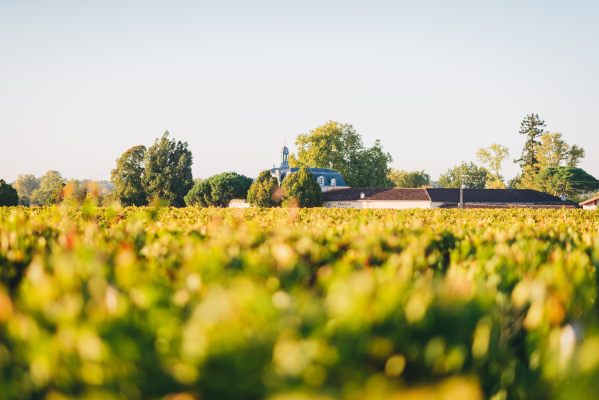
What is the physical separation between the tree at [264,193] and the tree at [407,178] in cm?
4582

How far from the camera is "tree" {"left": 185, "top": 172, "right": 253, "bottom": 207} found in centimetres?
7131

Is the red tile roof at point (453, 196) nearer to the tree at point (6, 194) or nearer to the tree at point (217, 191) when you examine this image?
the tree at point (217, 191)

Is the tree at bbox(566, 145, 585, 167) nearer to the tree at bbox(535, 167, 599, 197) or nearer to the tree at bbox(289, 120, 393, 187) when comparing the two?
the tree at bbox(535, 167, 599, 197)

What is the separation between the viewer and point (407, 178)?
107 metres

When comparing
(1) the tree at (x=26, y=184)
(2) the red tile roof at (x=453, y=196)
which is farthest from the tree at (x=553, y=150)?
(1) the tree at (x=26, y=184)

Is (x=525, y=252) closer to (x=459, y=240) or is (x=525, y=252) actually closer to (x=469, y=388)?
(x=459, y=240)

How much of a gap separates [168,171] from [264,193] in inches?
761

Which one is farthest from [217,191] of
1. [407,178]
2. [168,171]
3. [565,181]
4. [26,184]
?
[26,184]

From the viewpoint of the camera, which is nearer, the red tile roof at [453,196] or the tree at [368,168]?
the red tile roof at [453,196]

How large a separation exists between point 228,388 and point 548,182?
86.4 metres

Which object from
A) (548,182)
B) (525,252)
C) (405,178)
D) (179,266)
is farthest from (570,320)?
(405,178)

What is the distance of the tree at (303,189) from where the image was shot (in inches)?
2402

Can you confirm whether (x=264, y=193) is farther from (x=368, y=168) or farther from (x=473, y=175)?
(x=473, y=175)

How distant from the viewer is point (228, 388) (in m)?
1.56
